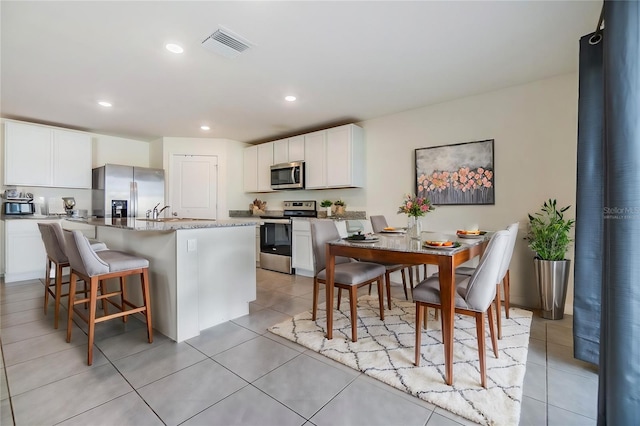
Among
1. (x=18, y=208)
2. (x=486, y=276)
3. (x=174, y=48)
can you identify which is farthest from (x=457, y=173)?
(x=18, y=208)

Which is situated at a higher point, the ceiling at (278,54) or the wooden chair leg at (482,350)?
the ceiling at (278,54)

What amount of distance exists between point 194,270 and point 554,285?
328cm

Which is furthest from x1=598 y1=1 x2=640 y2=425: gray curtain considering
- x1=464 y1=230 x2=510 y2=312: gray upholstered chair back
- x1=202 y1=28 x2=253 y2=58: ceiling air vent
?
x1=202 y1=28 x2=253 y2=58: ceiling air vent

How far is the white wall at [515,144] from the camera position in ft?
9.77

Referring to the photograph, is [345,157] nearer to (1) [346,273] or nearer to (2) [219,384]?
(1) [346,273]

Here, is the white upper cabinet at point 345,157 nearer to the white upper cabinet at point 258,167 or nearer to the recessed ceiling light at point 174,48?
the white upper cabinet at point 258,167

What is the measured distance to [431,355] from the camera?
209 centimetres

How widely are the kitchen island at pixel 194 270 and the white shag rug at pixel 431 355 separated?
0.58 meters

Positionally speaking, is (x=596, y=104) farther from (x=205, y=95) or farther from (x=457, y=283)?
(x=205, y=95)

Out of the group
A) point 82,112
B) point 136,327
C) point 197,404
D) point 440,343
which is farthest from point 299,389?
point 82,112

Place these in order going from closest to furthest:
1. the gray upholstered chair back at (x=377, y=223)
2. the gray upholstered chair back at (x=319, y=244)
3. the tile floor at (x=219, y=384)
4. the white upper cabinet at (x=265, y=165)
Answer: the tile floor at (x=219, y=384)
the gray upholstered chair back at (x=319, y=244)
the gray upholstered chair back at (x=377, y=223)
the white upper cabinet at (x=265, y=165)

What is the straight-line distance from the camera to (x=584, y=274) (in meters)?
1.93

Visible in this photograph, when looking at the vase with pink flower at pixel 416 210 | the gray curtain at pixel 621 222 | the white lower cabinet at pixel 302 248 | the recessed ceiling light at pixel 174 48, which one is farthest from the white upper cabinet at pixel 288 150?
the gray curtain at pixel 621 222

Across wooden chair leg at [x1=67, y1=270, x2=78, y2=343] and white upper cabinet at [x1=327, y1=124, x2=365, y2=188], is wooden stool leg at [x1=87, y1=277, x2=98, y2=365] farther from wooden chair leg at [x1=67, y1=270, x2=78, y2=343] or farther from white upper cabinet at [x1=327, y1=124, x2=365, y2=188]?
white upper cabinet at [x1=327, y1=124, x2=365, y2=188]
